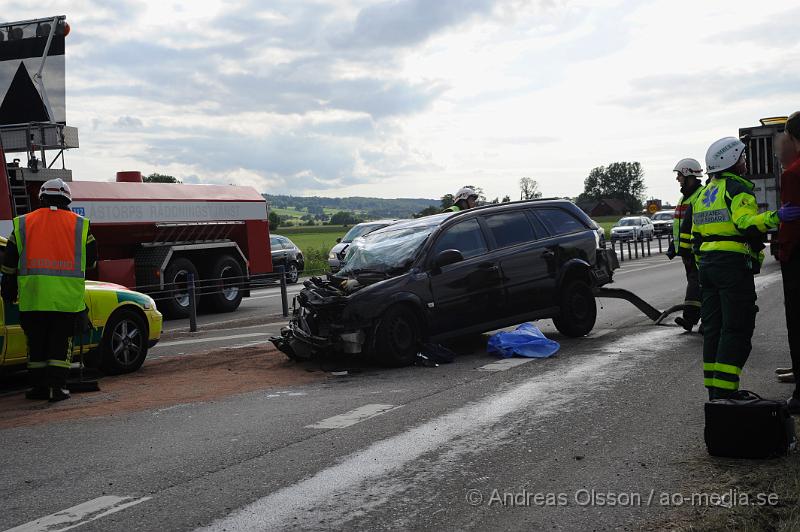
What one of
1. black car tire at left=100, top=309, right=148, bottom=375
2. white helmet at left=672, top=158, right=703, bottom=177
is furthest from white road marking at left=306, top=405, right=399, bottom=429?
white helmet at left=672, top=158, right=703, bottom=177

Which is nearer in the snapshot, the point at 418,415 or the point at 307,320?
Result: the point at 418,415

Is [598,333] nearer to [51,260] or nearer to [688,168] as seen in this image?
[688,168]

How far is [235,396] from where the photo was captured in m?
8.56

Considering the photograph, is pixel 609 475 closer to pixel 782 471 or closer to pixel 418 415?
pixel 782 471

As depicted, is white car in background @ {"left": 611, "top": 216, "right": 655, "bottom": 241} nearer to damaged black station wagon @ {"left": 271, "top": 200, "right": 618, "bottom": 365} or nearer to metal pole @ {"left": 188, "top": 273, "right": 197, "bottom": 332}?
metal pole @ {"left": 188, "top": 273, "right": 197, "bottom": 332}

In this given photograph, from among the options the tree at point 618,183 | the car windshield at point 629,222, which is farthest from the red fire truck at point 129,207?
the tree at point 618,183

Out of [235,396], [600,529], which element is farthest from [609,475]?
[235,396]

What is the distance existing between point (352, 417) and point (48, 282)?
11.0 feet

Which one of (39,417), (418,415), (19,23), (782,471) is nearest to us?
(782,471)

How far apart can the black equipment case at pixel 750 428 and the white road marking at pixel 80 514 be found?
349 cm

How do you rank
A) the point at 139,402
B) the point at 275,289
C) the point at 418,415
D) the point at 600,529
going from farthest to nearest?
1. the point at 275,289
2. the point at 139,402
3. the point at 418,415
4. the point at 600,529

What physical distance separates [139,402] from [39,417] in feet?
2.99

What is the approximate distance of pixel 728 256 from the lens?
6500 mm

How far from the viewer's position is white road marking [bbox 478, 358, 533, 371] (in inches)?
378
